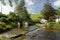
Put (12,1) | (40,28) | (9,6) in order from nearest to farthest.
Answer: (12,1)
(9,6)
(40,28)

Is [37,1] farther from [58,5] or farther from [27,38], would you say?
[27,38]

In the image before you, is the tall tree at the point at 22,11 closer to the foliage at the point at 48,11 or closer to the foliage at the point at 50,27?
the foliage at the point at 48,11

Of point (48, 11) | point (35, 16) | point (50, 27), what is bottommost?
point (50, 27)

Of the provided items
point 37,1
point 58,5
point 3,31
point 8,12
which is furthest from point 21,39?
point 58,5

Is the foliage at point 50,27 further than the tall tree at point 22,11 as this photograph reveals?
Yes

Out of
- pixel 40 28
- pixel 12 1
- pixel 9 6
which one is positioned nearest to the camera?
pixel 12 1

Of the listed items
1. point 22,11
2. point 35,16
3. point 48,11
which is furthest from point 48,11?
point 22,11

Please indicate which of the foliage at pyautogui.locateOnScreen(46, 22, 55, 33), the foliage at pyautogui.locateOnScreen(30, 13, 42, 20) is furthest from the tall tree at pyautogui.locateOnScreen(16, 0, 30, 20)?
the foliage at pyautogui.locateOnScreen(46, 22, 55, 33)

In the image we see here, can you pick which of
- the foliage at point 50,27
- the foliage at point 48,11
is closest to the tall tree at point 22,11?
the foliage at point 48,11

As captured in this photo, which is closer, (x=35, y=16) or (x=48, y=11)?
(x=35, y=16)

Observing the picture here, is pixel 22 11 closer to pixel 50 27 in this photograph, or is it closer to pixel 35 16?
pixel 35 16

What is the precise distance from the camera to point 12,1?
346 cm

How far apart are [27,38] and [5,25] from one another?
64cm

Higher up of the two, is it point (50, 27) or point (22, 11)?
point (22, 11)
